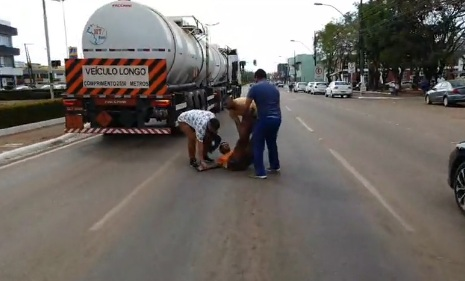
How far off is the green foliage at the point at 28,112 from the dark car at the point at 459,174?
13067 millimetres

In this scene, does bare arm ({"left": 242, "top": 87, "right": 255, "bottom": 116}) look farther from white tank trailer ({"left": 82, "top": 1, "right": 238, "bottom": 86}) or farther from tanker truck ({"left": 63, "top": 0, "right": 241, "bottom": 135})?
white tank trailer ({"left": 82, "top": 1, "right": 238, "bottom": 86})

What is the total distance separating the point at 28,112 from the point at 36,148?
17.4 feet

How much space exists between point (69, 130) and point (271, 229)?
316 inches

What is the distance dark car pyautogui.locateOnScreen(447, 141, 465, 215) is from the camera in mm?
5973

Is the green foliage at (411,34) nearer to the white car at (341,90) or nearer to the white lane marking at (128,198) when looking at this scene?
the white car at (341,90)

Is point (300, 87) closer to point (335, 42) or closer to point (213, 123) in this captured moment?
point (335, 42)

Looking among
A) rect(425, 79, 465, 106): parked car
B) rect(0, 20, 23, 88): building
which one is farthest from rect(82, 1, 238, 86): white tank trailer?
rect(0, 20, 23, 88): building

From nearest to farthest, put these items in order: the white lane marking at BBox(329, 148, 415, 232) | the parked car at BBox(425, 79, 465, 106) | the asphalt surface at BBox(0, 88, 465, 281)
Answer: the asphalt surface at BBox(0, 88, 465, 281), the white lane marking at BBox(329, 148, 415, 232), the parked car at BBox(425, 79, 465, 106)

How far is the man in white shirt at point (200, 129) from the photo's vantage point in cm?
853

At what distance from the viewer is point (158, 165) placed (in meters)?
9.19

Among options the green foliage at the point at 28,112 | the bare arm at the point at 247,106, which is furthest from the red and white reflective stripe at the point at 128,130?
the green foliage at the point at 28,112

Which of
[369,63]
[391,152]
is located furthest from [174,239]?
[369,63]

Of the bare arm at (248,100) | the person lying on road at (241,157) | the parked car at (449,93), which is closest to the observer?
the bare arm at (248,100)

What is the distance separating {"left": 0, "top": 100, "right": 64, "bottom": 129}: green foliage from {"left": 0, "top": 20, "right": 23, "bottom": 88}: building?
74.4 m
